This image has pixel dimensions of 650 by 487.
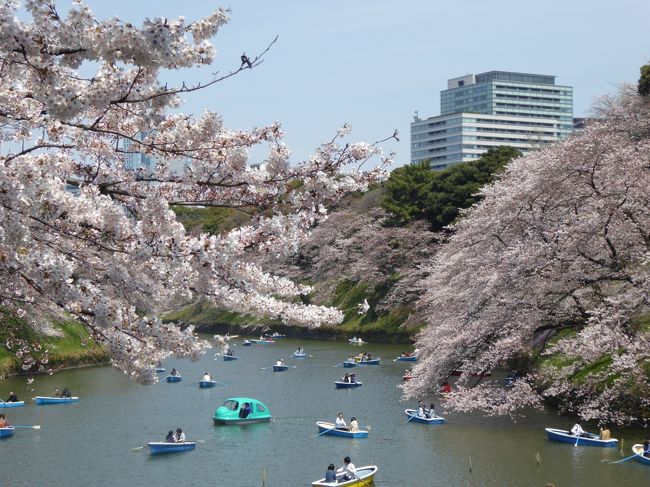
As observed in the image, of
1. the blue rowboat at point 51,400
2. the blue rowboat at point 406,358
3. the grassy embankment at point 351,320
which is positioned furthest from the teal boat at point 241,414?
the grassy embankment at point 351,320

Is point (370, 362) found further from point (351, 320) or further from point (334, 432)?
point (334, 432)

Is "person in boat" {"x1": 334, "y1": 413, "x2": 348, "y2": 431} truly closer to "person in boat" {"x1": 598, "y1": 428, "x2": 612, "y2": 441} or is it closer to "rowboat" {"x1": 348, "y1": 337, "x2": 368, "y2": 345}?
"person in boat" {"x1": 598, "y1": 428, "x2": 612, "y2": 441}

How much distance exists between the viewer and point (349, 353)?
47.7 metres

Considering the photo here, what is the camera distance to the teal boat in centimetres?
2806

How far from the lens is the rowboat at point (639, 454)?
19109 millimetres

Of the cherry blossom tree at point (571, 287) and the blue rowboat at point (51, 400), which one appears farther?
the blue rowboat at point (51, 400)

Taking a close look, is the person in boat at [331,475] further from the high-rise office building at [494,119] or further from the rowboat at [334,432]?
the high-rise office building at [494,119]

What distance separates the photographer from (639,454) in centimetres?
1930

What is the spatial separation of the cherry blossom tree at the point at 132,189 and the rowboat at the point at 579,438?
1445cm

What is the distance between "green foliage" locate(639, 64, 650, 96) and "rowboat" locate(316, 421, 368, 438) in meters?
23.8

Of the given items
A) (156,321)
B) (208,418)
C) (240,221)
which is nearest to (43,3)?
(156,321)

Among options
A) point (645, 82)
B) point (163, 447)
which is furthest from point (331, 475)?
point (645, 82)

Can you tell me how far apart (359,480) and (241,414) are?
998 centimetres

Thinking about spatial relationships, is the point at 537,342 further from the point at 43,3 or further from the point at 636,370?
the point at 43,3
